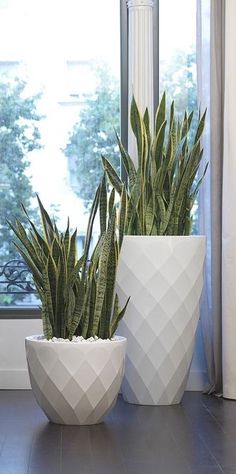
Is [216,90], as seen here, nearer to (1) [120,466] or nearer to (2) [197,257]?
(2) [197,257]

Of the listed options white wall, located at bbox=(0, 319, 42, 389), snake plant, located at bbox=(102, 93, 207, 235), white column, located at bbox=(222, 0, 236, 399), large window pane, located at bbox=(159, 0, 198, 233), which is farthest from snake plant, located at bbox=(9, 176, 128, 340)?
large window pane, located at bbox=(159, 0, 198, 233)

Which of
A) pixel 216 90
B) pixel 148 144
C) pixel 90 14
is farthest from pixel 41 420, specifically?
pixel 90 14

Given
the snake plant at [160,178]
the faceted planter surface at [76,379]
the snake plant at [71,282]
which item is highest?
the snake plant at [160,178]

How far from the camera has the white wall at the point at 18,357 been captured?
15.9ft

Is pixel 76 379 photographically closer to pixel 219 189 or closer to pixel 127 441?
pixel 127 441

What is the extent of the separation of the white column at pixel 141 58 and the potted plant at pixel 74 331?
90 cm

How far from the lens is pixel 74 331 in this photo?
156 inches

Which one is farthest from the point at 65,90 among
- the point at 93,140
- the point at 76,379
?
the point at 76,379

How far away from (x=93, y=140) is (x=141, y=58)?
0.51 m

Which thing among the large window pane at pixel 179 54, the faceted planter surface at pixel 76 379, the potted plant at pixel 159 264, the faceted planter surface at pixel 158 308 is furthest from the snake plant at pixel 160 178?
the faceted planter surface at pixel 76 379

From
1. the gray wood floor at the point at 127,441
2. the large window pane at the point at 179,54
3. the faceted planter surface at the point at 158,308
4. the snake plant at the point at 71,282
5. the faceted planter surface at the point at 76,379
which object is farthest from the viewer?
the large window pane at the point at 179,54

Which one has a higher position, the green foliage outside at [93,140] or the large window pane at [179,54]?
the large window pane at [179,54]

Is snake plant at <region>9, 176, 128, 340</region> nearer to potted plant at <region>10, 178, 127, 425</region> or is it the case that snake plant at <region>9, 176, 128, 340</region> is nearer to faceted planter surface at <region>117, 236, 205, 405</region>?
potted plant at <region>10, 178, 127, 425</region>

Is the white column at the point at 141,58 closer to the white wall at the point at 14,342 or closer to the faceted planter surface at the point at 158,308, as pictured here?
the faceted planter surface at the point at 158,308
